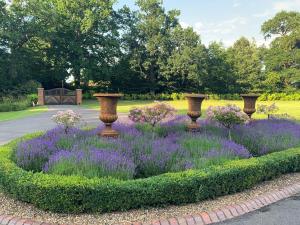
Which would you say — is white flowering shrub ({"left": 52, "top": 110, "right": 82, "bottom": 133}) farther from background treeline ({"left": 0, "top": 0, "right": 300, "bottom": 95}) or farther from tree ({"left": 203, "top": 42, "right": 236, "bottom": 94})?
tree ({"left": 203, "top": 42, "right": 236, "bottom": 94})

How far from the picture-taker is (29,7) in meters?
32.4

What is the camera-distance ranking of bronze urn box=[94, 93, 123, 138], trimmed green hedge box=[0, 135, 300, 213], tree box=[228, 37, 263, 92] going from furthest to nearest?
tree box=[228, 37, 263, 92], bronze urn box=[94, 93, 123, 138], trimmed green hedge box=[0, 135, 300, 213]

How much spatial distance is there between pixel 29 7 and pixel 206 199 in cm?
3212

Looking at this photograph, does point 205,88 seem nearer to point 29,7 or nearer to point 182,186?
point 29,7

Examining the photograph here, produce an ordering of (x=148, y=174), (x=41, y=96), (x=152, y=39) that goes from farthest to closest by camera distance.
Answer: (x=152, y=39), (x=41, y=96), (x=148, y=174)

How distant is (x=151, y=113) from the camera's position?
26.1 feet

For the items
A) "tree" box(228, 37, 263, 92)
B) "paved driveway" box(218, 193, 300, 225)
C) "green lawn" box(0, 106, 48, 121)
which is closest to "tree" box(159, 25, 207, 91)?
"tree" box(228, 37, 263, 92)

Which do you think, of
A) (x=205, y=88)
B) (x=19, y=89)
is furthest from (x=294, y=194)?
(x=205, y=88)

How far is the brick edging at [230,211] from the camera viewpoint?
13.4 ft

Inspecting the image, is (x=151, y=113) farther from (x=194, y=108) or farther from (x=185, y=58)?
(x=185, y=58)

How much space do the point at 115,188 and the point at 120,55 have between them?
3699cm

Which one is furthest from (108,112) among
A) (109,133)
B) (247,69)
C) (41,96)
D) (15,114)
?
(247,69)

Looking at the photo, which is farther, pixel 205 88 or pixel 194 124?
pixel 205 88

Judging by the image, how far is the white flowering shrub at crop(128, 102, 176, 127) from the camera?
7.95 m
